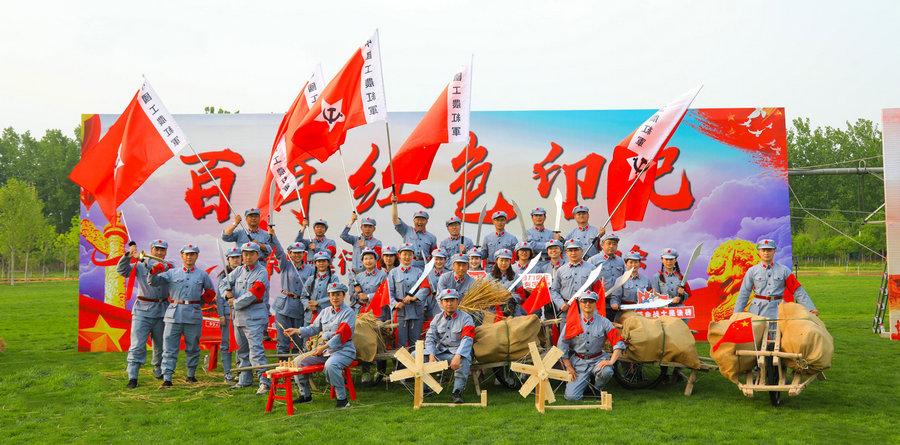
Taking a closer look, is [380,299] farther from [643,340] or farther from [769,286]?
[769,286]

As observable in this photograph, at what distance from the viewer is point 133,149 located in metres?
8.98

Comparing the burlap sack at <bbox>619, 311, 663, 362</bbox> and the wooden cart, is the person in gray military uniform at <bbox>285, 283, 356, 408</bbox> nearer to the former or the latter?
the burlap sack at <bbox>619, 311, 663, 362</bbox>

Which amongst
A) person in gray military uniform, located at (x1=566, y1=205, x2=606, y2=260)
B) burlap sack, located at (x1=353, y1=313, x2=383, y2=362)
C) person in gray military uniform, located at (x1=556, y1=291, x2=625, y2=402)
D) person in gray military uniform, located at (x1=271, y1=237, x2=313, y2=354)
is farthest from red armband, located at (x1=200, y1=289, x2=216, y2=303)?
person in gray military uniform, located at (x1=566, y1=205, x2=606, y2=260)

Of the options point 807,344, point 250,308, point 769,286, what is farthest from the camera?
point 250,308

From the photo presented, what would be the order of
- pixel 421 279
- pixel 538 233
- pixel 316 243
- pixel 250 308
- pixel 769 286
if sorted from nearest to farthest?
pixel 769 286
pixel 250 308
pixel 421 279
pixel 538 233
pixel 316 243

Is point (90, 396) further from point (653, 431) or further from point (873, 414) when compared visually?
point (873, 414)

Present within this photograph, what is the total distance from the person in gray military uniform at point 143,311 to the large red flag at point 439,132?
12.3 ft

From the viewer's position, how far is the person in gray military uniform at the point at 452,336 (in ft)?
25.0

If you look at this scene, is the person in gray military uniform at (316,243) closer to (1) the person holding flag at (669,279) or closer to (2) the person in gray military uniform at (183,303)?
(2) the person in gray military uniform at (183,303)

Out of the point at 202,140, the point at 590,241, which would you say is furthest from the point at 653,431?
the point at 202,140

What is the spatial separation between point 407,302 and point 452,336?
1169 millimetres

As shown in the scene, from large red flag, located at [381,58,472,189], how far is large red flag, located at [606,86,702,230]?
2.34 m

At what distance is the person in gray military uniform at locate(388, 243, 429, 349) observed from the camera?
8.97m

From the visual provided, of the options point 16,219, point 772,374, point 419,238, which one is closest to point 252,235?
point 419,238
